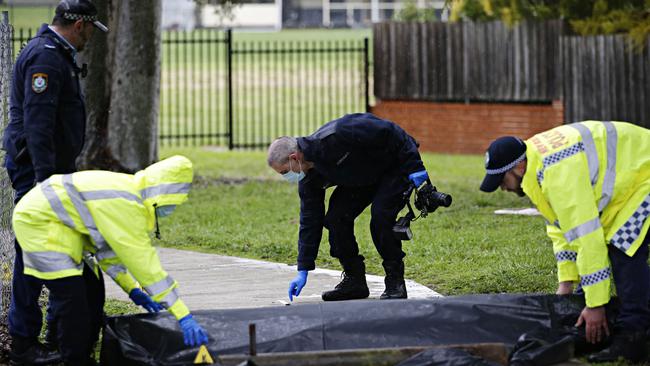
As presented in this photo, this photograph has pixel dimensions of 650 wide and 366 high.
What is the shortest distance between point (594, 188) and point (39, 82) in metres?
3.16

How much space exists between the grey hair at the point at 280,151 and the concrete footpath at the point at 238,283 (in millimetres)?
1304

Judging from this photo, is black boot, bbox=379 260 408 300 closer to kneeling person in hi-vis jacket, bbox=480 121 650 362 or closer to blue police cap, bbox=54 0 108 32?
kneeling person in hi-vis jacket, bbox=480 121 650 362

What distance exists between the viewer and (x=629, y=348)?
6.61 metres

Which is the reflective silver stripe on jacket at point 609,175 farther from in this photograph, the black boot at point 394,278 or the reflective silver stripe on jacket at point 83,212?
the reflective silver stripe on jacket at point 83,212

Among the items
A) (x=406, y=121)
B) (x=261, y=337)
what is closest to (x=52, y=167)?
(x=261, y=337)

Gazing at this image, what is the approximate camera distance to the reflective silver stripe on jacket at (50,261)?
246 inches

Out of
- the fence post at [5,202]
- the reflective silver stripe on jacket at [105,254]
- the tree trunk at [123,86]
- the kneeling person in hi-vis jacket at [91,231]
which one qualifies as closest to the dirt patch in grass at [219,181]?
the tree trunk at [123,86]

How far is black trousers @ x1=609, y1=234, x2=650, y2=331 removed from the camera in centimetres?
657

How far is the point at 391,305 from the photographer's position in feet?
22.9

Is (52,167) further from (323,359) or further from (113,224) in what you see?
(323,359)

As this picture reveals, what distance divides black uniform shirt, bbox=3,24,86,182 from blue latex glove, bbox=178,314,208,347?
A: 124 centimetres

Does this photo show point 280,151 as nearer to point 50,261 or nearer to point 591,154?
point 50,261

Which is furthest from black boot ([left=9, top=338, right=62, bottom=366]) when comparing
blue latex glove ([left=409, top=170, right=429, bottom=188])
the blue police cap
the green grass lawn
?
the green grass lawn

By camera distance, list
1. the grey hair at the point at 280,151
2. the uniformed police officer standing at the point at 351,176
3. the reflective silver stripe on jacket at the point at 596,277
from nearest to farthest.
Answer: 1. the reflective silver stripe on jacket at the point at 596,277
2. the grey hair at the point at 280,151
3. the uniformed police officer standing at the point at 351,176
